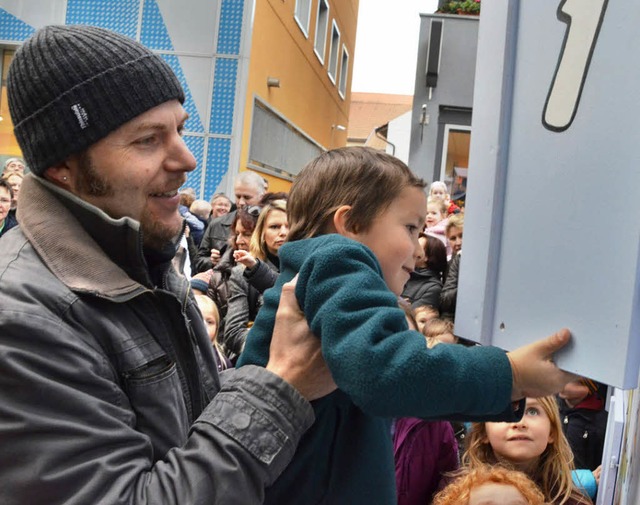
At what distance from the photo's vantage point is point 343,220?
66.8 inches

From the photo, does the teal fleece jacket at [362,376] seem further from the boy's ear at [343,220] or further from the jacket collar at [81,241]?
the jacket collar at [81,241]

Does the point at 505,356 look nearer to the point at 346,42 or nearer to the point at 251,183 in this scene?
the point at 251,183

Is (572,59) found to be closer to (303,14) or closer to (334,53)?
(303,14)

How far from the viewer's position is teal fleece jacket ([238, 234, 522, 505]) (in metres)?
1.20

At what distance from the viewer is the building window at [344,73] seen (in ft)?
85.8

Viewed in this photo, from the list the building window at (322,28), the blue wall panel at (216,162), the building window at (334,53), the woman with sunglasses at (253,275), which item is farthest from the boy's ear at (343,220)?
the building window at (334,53)

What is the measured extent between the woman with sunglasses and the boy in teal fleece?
2.42 m

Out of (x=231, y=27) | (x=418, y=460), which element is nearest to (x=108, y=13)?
(x=231, y=27)

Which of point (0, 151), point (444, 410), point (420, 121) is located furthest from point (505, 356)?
point (0, 151)

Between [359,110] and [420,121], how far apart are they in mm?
49785

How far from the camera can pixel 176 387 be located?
1.40 m

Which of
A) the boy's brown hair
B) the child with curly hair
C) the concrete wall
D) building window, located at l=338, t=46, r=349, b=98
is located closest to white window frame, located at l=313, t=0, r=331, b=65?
building window, located at l=338, t=46, r=349, b=98

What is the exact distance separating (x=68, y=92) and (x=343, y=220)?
2.09ft

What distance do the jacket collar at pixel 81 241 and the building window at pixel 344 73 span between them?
25.1m
